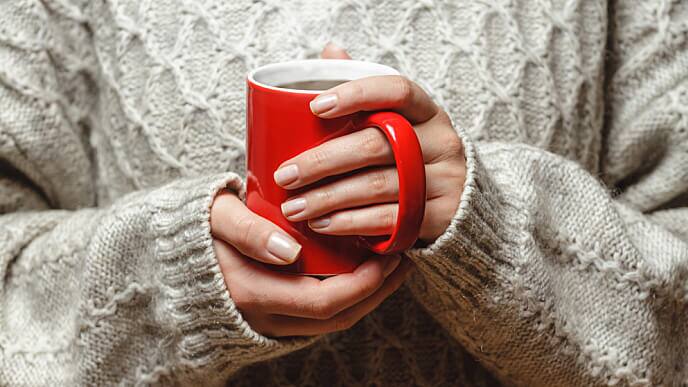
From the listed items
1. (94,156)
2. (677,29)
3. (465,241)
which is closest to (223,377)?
(465,241)

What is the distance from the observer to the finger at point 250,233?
59 cm

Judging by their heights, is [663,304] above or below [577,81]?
below

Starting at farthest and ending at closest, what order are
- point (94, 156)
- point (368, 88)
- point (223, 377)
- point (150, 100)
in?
point (94, 156) → point (150, 100) → point (223, 377) → point (368, 88)

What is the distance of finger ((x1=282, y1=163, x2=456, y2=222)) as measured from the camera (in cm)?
57

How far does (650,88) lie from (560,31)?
0.48ft

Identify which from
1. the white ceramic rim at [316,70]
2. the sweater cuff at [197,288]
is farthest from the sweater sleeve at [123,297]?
the white ceramic rim at [316,70]

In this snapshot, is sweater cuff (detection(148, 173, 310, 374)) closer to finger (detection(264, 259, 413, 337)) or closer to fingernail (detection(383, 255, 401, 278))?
finger (detection(264, 259, 413, 337))

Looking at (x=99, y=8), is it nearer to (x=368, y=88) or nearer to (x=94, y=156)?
(x=94, y=156)

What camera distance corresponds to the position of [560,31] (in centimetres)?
91

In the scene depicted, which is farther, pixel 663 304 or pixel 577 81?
pixel 577 81

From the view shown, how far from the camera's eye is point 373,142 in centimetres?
56

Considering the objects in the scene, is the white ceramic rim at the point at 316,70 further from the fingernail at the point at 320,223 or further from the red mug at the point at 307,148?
the fingernail at the point at 320,223

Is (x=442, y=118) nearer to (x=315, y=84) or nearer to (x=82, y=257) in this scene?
(x=315, y=84)

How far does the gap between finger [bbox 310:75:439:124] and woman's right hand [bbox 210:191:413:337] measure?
4.5 inches
